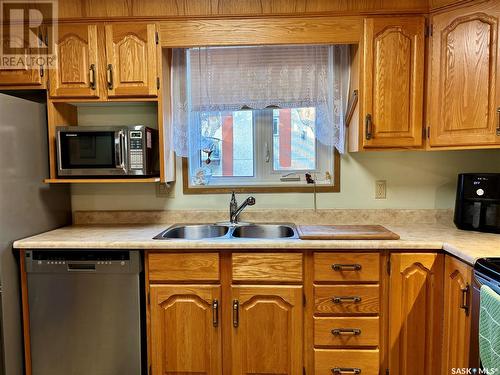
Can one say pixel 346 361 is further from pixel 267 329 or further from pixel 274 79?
pixel 274 79

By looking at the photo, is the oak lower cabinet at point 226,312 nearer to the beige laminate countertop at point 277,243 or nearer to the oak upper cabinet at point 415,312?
the beige laminate countertop at point 277,243

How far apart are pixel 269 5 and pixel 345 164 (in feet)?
3.59

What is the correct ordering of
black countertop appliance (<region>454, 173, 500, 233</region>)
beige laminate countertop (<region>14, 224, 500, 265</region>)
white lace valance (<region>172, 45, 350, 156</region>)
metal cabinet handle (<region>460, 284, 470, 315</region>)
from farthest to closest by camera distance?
1. white lace valance (<region>172, 45, 350, 156</region>)
2. black countertop appliance (<region>454, 173, 500, 233</region>)
3. beige laminate countertop (<region>14, 224, 500, 265</region>)
4. metal cabinet handle (<region>460, 284, 470, 315</region>)

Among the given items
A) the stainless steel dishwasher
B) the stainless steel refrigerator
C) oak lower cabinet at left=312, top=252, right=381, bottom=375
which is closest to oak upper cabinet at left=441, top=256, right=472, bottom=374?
oak lower cabinet at left=312, top=252, right=381, bottom=375

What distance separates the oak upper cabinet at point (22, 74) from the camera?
6.32ft

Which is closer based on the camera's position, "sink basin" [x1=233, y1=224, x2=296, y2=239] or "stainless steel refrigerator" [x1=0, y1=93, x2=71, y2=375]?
"stainless steel refrigerator" [x1=0, y1=93, x2=71, y2=375]

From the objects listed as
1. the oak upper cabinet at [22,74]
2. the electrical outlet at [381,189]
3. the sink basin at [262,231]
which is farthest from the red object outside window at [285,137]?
the oak upper cabinet at [22,74]

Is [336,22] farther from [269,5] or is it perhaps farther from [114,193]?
[114,193]

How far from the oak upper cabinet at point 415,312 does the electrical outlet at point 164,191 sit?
1.44m

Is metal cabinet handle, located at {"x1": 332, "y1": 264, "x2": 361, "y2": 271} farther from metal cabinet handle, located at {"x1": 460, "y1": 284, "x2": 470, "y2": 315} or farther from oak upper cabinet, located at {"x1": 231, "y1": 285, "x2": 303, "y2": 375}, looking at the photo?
metal cabinet handle, located at {"x1": 460, "y1": 284, "x2": 470, "y2": 315}

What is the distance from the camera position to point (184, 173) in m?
2.27

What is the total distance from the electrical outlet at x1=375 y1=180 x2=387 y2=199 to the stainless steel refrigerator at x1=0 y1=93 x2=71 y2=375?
6.95 feet

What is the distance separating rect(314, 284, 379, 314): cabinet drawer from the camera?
1675 millimetres

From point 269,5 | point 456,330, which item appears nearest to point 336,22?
point 269,5
